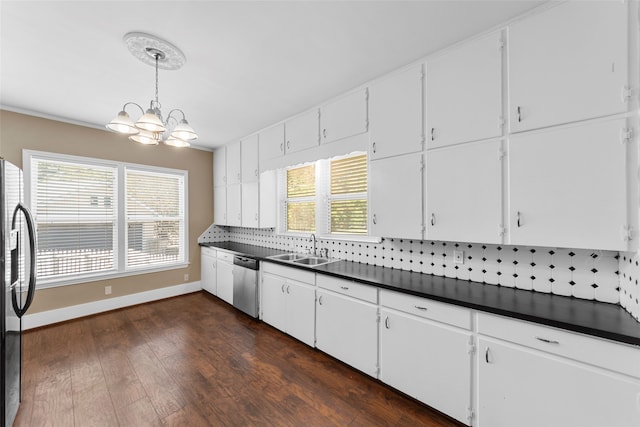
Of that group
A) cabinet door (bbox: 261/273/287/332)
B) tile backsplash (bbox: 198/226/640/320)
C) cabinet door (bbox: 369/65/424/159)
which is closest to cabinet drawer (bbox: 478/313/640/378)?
tile backsplash (bbox: 198/226/640/320)

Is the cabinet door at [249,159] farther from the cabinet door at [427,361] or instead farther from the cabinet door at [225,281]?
the cabinet door at [427,361]

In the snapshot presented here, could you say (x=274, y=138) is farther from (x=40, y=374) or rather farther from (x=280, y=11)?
(x=40, y=374)

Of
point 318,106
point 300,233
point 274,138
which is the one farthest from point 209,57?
point 300,233

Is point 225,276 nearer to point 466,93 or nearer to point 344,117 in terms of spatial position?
point 344,117

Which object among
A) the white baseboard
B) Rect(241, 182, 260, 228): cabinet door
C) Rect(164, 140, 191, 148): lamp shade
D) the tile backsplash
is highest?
Rect(164, 140, 191, 148): lamp shade

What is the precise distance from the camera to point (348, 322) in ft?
7.84

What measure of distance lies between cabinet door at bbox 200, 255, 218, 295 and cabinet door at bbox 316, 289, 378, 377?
256 cm

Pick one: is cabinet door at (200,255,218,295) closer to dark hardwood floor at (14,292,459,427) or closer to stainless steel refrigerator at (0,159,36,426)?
dark hardwood floor at (14,292,459,427)

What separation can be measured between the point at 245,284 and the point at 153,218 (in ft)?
7.07

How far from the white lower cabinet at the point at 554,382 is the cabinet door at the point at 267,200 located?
3.01m

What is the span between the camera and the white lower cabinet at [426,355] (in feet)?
5.65

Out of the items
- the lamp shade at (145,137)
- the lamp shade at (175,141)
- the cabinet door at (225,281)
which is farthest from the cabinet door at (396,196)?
the cabinet door at (225,281)

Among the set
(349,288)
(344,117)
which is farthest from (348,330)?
(344,117)

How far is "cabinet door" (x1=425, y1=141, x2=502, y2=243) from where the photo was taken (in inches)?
71.5
